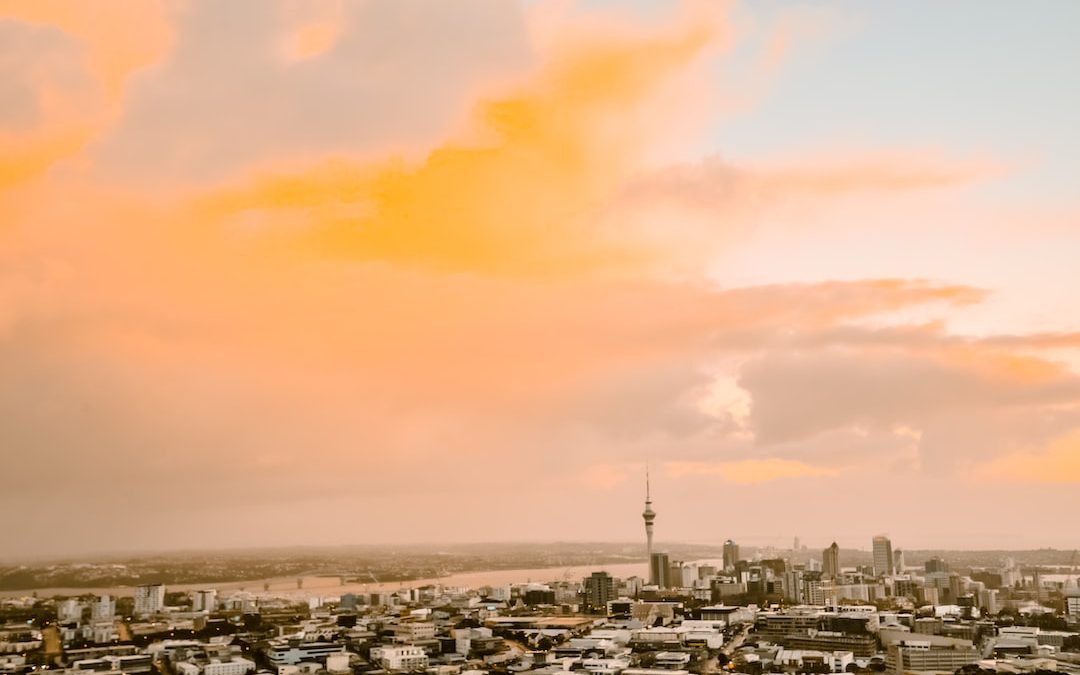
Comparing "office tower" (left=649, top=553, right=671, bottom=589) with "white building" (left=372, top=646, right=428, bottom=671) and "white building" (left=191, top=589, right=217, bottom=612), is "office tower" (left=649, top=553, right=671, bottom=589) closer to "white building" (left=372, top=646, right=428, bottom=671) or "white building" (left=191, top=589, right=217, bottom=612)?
"white building" (left=191, top=589, right=217, bottom=612)


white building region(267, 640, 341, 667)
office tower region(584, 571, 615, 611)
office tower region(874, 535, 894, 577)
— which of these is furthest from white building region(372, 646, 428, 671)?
office tower region(874, 535, 894, 577)

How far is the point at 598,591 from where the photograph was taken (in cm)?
3136

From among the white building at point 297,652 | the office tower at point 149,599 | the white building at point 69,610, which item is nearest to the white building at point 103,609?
the white building at point 69,610

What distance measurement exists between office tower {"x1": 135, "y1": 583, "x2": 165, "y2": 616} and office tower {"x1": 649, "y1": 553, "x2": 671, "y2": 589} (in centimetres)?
1859

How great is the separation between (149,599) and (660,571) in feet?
63.7

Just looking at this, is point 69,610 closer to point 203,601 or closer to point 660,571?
point 203,601

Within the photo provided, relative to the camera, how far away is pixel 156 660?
58.3ft

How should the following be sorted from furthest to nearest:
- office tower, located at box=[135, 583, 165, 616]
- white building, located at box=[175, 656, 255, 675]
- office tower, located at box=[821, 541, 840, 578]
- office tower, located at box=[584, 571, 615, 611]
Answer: office tower, located at box=[821, 541, 840, 578]
office tower, located at box=[584, 571, 615, 611]
office tower, located at box=[135, 583, 165, 616]
white building, located at box=[175, 656, 255, 675]

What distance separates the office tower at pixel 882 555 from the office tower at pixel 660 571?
29.1 ft

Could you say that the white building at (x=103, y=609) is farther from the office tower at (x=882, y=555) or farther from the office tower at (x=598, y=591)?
the office tower at (x=882, y=555)

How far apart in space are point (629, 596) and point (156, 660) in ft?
59.5

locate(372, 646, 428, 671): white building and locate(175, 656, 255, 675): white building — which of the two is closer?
locate(175, 656, 255, 675): white building

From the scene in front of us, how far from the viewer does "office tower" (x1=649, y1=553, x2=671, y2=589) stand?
3772 cm

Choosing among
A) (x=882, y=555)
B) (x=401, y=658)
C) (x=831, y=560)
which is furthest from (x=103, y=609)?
(x=882, y=555)
